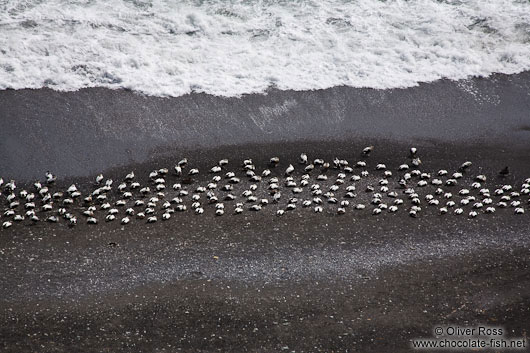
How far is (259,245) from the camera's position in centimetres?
1569

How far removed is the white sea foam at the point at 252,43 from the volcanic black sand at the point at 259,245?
1.13m

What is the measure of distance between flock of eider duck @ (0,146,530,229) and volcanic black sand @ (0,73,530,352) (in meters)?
0.25

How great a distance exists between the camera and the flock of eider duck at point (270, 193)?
645 inches

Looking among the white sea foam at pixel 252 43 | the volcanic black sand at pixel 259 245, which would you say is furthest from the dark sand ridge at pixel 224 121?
the white sea foam at pixel 252 43

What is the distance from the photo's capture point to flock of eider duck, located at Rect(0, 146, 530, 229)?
16.4 meters

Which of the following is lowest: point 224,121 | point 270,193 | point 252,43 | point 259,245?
point 259,245

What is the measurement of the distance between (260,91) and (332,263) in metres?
8.31

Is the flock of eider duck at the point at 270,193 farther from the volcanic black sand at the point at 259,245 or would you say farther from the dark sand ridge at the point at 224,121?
the dark sand ridge at the point at 224,121

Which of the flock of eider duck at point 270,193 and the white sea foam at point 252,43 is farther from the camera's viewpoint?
the white sea foam at point 252,43

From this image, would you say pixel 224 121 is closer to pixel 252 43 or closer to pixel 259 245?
pixel 252 43

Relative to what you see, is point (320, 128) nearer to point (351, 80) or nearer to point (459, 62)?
point (351, 80)

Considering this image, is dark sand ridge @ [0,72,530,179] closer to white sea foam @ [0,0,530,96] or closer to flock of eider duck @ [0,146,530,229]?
white sea foam @ [0,0,530,96]

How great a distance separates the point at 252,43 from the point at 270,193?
8.90 metres

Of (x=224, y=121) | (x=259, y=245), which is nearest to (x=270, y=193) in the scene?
(x=259, y=245)
